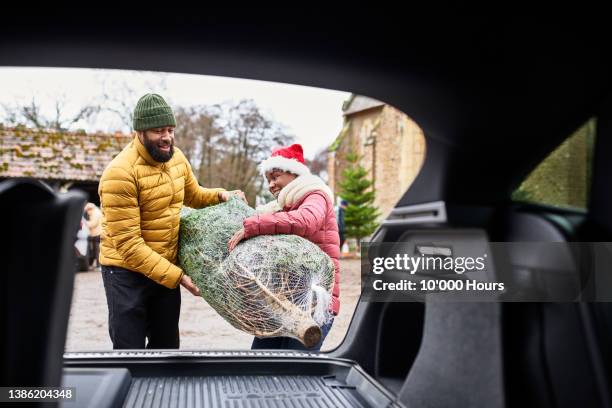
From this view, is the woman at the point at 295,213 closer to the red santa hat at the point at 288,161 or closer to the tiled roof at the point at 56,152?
the red santa hat at the point at 288,161

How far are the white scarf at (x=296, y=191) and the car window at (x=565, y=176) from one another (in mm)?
1309

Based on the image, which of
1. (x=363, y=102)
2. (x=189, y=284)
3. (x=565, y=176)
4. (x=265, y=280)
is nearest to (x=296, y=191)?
(x=265, y=280)

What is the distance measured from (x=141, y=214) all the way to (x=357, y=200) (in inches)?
308

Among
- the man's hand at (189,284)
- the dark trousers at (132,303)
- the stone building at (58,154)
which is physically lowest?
the dark trousers at (132,303)

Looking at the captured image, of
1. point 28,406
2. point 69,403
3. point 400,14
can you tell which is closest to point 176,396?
point 69,403

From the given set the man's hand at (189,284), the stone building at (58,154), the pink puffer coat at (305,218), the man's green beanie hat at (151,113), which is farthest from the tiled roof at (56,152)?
the pink puffer coat at (305,218)

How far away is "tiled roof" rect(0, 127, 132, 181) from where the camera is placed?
462 centimetres

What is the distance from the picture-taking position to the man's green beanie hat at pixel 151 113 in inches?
93.1

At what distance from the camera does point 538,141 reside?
1.13m

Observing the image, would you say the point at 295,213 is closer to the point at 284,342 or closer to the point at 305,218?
the point at 305,218

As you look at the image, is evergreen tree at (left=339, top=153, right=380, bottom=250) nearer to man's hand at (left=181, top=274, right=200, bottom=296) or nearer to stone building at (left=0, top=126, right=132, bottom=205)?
stone building at (left=0, top=126, right=132, bottom=205)

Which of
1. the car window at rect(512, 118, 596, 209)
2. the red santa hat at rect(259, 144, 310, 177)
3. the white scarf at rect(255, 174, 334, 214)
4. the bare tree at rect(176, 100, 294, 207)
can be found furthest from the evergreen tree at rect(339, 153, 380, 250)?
the car window at rect(512, 118, 596, 209)

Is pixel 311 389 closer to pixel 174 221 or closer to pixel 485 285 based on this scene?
pixel 485 285

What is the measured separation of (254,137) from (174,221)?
10.6ft
